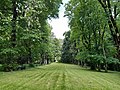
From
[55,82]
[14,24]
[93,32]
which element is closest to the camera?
[55,82]

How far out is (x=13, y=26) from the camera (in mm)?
24344

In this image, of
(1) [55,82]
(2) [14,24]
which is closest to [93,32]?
(2) [14,24]

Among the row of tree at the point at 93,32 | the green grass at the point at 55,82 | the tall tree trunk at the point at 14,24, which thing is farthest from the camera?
the row of tree at the point at 93,32

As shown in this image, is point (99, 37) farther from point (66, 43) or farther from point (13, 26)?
point (66, 43)

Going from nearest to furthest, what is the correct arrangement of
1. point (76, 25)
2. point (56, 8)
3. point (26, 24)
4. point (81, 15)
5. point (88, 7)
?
point (26, 24) < point (56, 8) < point (88, 7) < point (81, 15) < point (76, 25)

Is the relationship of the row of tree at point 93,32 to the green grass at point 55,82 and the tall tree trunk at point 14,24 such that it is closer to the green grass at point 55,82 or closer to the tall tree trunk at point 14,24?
the tall tree trunk at point 14,24

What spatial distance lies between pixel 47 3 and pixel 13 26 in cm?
815

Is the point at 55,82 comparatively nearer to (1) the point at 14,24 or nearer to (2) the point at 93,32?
(1) the point at 14,24

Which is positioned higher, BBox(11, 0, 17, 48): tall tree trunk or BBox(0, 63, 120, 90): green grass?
BBox(11, 0, 17, 48): tall tree trunk

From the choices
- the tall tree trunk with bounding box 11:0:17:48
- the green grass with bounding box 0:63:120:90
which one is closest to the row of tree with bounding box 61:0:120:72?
the tall tree trunk with bounding box 11:0:17:48

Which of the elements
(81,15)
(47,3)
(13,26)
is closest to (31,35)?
(13,26)

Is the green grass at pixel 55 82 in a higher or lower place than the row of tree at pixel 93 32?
lower

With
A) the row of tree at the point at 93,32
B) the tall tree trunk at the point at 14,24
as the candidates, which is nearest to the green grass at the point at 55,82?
the tall tree trunk at the point at 14,24

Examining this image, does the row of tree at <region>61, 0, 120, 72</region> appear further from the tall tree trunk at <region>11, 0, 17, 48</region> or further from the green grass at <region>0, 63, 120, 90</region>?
the green grass at <region>0, 63, 120, 90</region>
